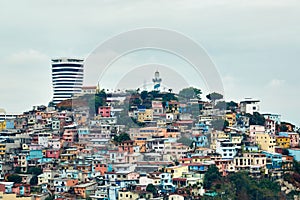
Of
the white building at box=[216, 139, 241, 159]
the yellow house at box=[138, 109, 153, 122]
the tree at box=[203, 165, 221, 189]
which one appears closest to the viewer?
the tree at box=[203, 165, 221, 189]

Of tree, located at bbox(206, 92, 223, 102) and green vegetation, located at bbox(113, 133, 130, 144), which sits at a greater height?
tree, located at bbox(206, 92, 223, 102)

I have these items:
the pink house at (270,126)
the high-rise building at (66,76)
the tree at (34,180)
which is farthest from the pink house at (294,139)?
the high-rise building at (66,76)

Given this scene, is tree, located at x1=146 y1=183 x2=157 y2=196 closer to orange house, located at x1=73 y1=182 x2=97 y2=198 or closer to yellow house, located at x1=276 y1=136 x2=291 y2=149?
orange house, located at x1=73 y1=182 x2=97 y2=198

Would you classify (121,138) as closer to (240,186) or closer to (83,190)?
(83,190)

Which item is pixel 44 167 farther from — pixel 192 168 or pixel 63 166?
pixel 192 168

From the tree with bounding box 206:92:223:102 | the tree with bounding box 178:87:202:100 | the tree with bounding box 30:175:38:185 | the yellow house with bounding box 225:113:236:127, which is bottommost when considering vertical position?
the tree with bounding box 30:175:38:185

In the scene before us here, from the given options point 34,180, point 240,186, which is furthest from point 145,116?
point 240,186

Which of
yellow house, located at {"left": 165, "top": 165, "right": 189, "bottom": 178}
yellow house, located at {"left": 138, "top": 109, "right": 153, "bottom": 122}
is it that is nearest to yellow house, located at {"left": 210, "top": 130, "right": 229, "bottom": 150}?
yellow house, located at {"left": 165, "top": 165, "right": 189, "bottom": 178}
